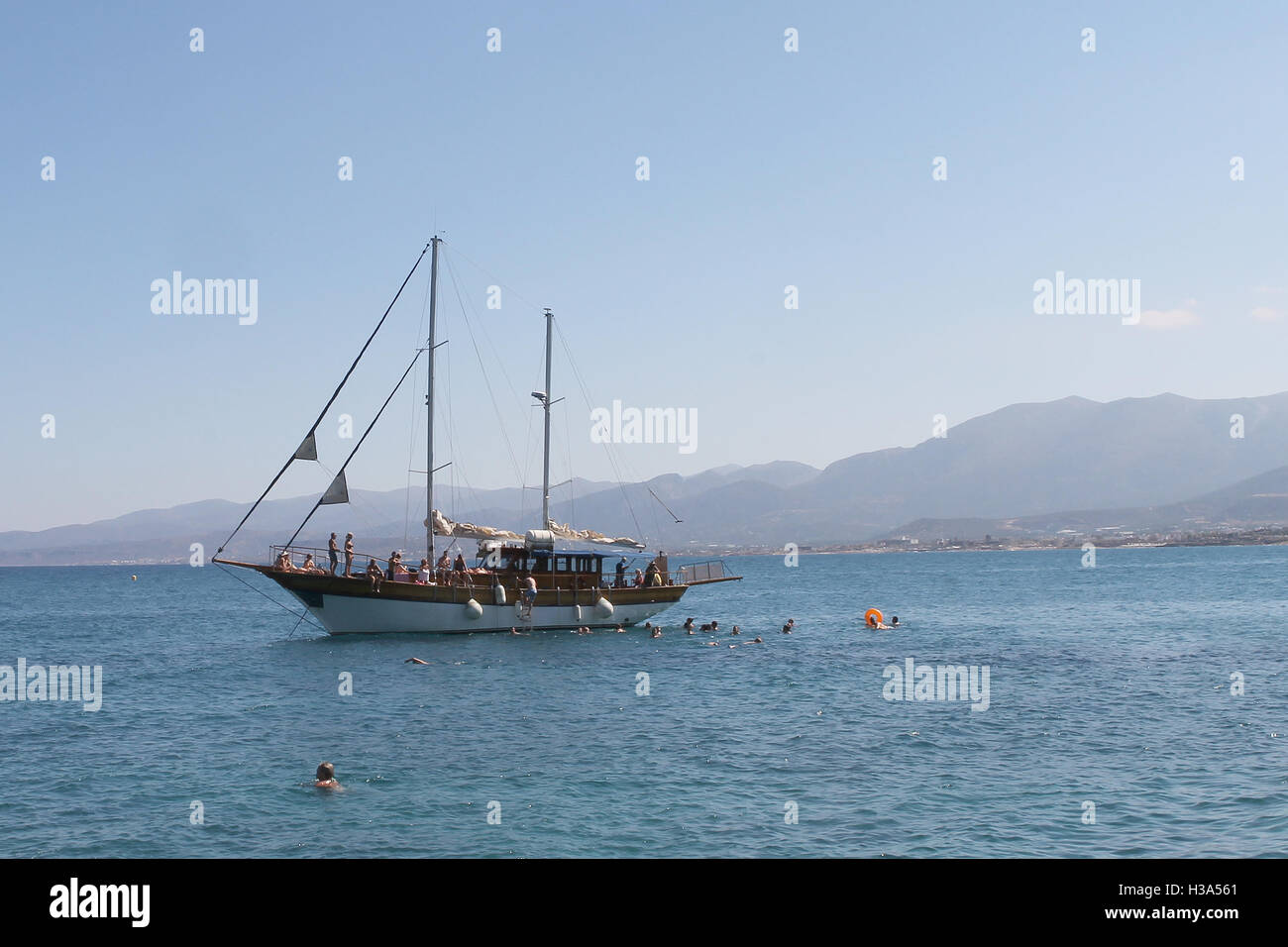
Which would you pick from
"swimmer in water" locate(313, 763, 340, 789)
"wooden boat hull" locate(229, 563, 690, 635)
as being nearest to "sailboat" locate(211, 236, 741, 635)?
"wooden boat hull" locate(229, 563, 690, 635)

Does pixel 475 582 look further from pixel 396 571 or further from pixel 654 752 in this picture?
pixel 654 752

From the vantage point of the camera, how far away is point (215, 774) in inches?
855

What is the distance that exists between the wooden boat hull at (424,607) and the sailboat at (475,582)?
47mm

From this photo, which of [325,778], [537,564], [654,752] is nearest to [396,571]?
[537,564]

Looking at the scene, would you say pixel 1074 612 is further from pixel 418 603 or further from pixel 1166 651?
pixel 418 603

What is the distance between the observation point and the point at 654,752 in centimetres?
2348

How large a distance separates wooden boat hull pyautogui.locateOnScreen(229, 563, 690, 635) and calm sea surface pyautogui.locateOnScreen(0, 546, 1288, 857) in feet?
3.92

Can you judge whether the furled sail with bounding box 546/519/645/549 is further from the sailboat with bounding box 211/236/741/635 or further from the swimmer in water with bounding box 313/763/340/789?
the swimmer in water with bounding box 313/763/340/789

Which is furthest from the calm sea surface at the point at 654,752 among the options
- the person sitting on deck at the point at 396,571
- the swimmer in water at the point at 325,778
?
the person sitting on deck at the point at 396,571

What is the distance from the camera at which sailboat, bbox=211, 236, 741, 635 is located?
151 feet

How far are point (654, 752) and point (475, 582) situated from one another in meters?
26.7

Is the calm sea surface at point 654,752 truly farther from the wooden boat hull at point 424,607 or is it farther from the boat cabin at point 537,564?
the boat cabin at point 537,564

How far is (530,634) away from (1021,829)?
35.0 metres
